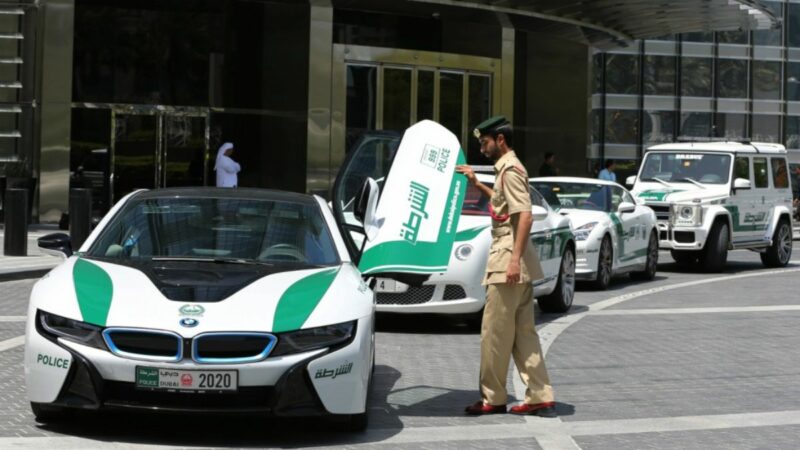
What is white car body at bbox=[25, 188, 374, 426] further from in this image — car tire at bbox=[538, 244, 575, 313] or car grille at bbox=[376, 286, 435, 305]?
car tire at bbox=[538, 244, 575, 313]

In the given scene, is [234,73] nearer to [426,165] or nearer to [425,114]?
[425,114]

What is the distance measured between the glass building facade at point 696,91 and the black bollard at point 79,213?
111 feet

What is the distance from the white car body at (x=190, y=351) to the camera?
6.84 m

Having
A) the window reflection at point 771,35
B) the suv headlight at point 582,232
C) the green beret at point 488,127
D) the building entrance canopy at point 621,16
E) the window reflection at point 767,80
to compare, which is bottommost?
the suv headlight at point 582,232

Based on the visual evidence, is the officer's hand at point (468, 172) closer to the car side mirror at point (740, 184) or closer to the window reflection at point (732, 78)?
the car side mirror at point (740, 184)

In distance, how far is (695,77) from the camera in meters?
54.5

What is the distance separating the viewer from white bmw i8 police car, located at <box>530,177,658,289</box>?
17.9 meters

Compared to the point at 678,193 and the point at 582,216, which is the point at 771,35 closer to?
the point at 678,193

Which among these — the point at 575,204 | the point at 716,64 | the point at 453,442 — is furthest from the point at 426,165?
the point at 716,64

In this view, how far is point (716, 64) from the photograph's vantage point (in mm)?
54719

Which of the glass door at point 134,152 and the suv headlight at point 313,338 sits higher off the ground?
the glass door at point 134,152

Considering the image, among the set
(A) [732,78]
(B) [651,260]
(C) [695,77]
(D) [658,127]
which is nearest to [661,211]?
(B) [651,260]

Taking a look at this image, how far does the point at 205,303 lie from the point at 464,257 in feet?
19.2

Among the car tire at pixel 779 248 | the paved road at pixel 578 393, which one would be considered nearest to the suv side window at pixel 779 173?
the car tire at pixel 779 248
